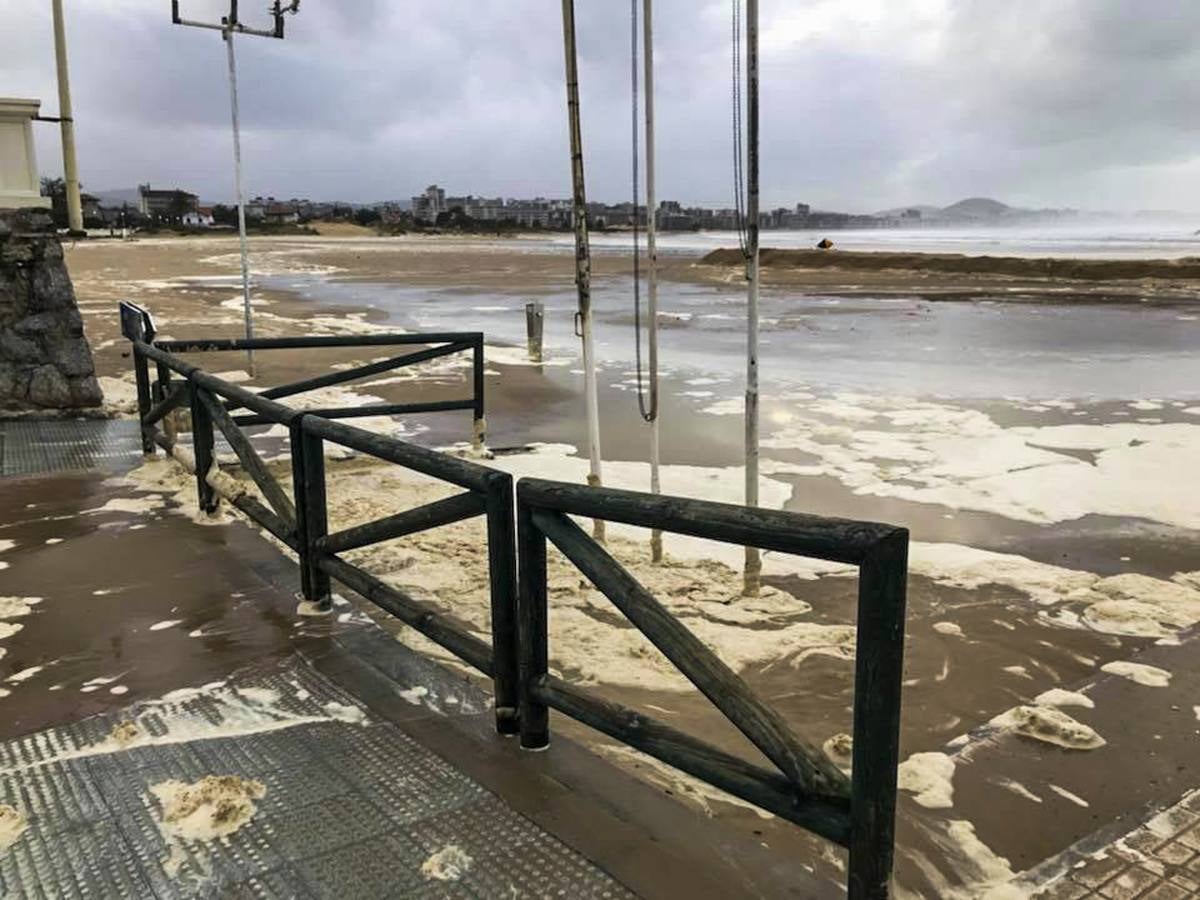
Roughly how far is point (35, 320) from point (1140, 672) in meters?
9.40

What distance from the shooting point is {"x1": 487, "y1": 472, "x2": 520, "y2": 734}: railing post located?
3207 millimetres

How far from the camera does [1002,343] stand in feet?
56.6

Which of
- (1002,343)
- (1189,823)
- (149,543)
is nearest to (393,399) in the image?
(149,543)

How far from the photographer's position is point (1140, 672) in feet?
15.2

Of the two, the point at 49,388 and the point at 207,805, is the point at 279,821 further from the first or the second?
the point at 49,388

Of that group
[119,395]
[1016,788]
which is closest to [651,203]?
[1016,788]

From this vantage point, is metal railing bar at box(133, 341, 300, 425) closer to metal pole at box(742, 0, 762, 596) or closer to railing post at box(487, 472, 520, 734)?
railing post at box(487, 472, 520, 734)

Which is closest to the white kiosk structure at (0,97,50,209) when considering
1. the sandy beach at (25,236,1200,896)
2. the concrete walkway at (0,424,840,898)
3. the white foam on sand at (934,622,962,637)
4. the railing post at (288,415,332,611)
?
the sandy beach at (25,236,1200,896)

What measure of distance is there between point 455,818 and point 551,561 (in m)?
3.43

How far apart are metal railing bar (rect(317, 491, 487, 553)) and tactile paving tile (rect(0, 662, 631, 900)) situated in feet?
2.33

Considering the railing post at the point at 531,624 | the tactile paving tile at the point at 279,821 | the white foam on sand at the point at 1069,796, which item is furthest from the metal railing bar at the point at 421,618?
the white foam on sand at the point at 1069,796

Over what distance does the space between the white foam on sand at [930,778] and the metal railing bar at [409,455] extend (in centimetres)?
193

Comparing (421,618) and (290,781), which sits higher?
(421,618)

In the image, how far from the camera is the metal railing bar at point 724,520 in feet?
7.34
